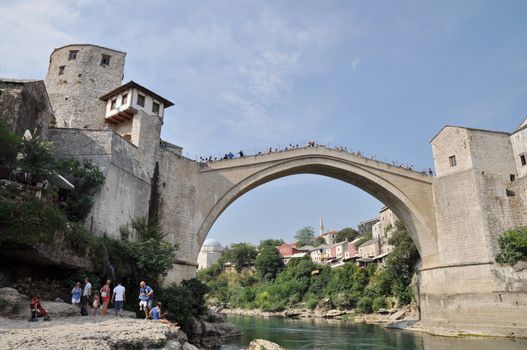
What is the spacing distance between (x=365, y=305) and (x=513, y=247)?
16.3m

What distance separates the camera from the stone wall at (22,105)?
1317 centimetres

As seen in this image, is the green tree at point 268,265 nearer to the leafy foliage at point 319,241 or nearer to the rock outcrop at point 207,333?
the leafy foliage at point 319,241

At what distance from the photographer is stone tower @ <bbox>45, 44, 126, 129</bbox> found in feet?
69.7

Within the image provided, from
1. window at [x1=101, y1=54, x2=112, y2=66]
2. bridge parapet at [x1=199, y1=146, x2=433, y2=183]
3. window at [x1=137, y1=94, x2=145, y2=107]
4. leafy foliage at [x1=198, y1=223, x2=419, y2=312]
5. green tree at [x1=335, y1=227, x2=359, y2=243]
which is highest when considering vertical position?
window at [x1=101, y1=54, x2=112, y2=66]

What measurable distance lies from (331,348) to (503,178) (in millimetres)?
13464

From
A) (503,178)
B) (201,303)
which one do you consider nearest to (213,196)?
(201,303)

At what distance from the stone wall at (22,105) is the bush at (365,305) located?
28.3 meters

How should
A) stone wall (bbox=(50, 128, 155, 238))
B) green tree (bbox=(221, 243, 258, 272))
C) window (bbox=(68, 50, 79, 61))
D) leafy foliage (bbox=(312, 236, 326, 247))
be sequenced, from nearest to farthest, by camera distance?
stone wall (bbox=(50, 128, 155, 238)) → window (bbox=(68, 50, 79, 61)) → green tree (bbox=(221, 243, 258, 272)) → leafy foliage (bbox=(312, 236, 326, 247))

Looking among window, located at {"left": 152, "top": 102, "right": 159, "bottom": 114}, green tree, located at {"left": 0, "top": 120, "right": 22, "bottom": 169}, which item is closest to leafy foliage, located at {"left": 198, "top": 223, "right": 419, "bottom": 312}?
window, located at {"left": 152, "top": 102, "right": 159, "bottom": 114}

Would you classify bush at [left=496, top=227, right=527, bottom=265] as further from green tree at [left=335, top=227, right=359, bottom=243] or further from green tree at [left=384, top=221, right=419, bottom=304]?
green tree at [left=335, top=227, right=359, bottom=243]

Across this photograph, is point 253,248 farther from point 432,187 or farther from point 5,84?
point 5,84

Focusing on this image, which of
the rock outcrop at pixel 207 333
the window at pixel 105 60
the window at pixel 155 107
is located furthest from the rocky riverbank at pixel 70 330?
the window at pixel 105 60

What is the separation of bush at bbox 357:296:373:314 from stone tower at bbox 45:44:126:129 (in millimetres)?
25362

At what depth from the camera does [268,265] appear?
178 ft
